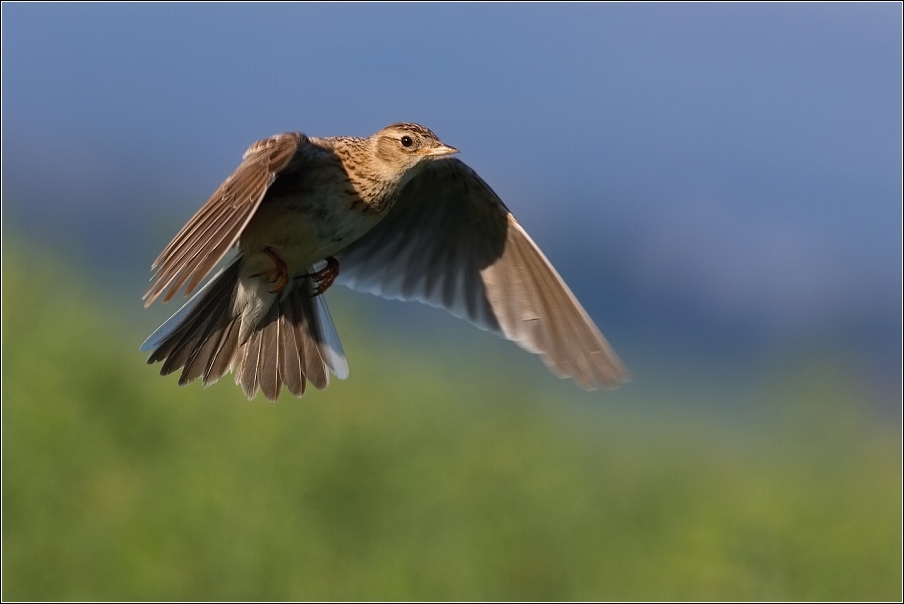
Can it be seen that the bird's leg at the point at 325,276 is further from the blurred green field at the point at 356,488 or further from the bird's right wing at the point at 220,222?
the blurred green field at the point at 356,488

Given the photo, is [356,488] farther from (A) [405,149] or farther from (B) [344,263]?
(A) [405,149]

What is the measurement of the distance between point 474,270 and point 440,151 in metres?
1.12

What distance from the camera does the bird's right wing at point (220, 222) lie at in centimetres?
430

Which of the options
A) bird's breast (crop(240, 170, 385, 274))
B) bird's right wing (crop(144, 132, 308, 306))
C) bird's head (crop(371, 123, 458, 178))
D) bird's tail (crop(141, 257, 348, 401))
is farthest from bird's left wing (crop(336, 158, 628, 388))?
bird's right wing (crop(144, 132, 308, 306))

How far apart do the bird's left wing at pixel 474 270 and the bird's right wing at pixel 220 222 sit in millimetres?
1529

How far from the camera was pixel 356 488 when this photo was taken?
45.2 feet

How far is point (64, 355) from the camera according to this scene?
13.2m

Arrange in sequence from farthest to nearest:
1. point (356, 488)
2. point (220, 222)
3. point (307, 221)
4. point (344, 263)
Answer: point (356, 488)
point (344, 263)
point (307, 221)
point (220, 222)

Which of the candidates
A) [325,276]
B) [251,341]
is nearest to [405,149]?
[325,276]

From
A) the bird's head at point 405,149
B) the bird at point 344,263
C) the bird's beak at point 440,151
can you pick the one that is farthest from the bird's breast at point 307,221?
the bird's beak at point 440,151

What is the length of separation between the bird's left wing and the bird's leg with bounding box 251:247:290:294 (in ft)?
3.39

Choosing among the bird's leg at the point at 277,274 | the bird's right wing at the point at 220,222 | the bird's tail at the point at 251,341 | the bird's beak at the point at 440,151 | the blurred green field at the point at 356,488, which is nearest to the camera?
the bird's right wing at the point at 220,222

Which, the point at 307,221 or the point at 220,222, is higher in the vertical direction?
the point at 307,221

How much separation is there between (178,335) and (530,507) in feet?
30.3
